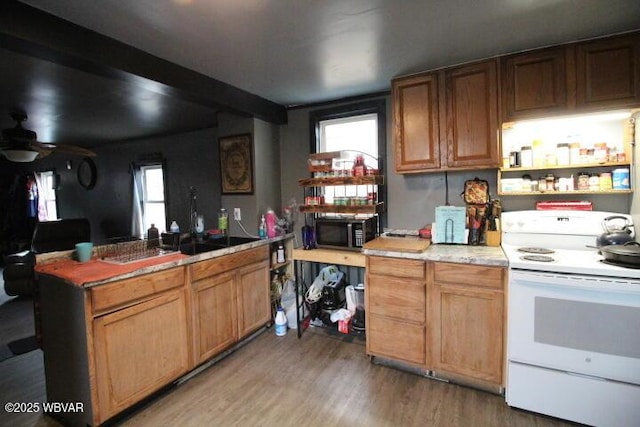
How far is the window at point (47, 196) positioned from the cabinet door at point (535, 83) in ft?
25.7

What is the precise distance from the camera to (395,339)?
2285mm

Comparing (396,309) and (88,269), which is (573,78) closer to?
(396,309)

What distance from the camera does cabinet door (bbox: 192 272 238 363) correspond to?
2.29 m

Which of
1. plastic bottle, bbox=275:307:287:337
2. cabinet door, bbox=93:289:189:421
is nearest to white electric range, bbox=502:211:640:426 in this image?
plastic bottle, bbox=275:307:287:337

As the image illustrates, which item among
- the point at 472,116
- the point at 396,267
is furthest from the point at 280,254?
the point at 472,116

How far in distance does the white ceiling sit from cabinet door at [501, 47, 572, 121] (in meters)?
0.08

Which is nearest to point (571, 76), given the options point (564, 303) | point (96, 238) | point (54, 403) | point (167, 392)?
point (564, 303)

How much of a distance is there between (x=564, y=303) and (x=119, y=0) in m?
2.71

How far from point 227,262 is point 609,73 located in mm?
2859

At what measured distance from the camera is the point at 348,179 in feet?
8.99

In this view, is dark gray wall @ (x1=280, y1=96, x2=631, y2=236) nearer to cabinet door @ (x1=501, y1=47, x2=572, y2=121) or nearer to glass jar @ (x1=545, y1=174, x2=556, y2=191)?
glass jar @ (x1=545, y1=174, x2=556, y2=191)

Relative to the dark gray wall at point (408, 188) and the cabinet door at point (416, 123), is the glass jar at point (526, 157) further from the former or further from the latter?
the cabinet door at point (416, 123)

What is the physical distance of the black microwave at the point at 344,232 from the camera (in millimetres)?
2664

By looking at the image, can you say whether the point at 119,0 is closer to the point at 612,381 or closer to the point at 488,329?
the point at 488,329
